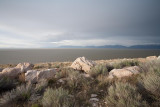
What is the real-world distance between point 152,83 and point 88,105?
218 centimetres

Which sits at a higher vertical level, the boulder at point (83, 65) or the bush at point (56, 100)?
the boulder at point (83, 65)

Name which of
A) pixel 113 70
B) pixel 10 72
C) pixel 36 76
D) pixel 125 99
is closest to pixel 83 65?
pixel 113 70

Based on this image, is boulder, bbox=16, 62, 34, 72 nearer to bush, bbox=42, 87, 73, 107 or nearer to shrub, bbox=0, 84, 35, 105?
shrub, bbox=0, 84, 35, 105

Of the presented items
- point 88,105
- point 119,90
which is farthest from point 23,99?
point 119,90

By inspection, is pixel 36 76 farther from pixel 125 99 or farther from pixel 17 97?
pixel 125 99

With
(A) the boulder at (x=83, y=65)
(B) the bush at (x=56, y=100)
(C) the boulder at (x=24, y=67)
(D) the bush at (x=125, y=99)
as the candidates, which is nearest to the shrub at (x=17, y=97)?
(B) the bush at (x=56, y=100)

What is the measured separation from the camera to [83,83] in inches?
172

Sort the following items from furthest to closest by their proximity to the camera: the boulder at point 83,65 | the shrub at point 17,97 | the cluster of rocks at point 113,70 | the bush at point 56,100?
the boulder at point 83,65 → the cluster of rocks at point 113,70 → the shrub at point 17,97 → the bush at point 56,100

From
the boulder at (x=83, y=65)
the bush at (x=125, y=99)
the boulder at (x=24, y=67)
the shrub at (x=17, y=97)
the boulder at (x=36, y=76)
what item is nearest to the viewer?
the bush at (x=125, y=99)

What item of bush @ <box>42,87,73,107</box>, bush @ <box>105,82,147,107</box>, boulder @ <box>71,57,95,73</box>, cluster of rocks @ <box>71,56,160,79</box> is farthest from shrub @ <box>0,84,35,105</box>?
boulder @ <box>71,57,95,73</box>

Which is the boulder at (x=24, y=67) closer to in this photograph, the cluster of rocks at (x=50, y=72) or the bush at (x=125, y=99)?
the cluster of rocks at (x=50, y=72)

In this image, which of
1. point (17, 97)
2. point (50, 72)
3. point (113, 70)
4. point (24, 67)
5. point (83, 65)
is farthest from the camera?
point (24, 67)

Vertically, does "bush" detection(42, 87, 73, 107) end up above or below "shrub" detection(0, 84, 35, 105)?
above

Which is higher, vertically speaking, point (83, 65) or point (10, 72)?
point (83, 65)
